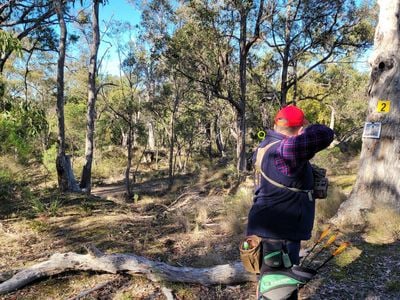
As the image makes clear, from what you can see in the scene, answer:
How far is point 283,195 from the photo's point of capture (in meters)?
2.46

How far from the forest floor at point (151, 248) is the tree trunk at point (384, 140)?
0.63 metres

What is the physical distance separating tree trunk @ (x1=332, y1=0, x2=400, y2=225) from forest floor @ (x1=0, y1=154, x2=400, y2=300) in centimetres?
63

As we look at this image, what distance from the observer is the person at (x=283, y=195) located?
2.43 meters

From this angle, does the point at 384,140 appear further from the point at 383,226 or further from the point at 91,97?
the point at 91,97

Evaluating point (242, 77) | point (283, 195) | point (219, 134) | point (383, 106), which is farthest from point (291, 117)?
point (219, 134)

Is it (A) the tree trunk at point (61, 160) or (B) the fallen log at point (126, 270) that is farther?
(A) the tree trunk at point (61, 160)

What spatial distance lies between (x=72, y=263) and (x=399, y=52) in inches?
198

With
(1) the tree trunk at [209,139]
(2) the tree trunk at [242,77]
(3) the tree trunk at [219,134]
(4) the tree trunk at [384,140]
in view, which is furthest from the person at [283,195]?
(1) the tree trunk at [209,139]

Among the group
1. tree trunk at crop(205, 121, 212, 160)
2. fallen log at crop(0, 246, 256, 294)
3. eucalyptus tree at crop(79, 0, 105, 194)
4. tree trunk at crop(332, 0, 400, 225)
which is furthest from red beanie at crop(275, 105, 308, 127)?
tree trunk at crop(205, 121, 212, 160)

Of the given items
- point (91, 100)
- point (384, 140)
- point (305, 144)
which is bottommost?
point (384, 140)

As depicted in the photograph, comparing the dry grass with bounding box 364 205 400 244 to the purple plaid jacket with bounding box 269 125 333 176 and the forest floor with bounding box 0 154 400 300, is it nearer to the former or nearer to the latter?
the forest floor with bounding box 0 154 400 300

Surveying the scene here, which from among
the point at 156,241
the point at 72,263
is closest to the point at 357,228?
the point at 156,241

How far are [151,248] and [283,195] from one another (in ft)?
10.7

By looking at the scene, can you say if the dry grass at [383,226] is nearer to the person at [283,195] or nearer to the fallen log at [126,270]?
the fallen log at [126,270]
